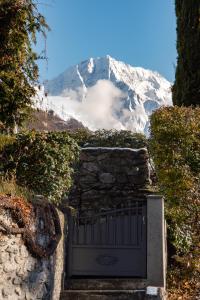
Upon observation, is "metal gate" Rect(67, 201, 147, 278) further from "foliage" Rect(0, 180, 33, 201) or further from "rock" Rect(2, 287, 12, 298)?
"rock" Rect(2, 287, 12, 298)

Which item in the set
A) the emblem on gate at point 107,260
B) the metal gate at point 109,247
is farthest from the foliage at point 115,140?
the emblem on gate at point 107,260

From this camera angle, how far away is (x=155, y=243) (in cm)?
777

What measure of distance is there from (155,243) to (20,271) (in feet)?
9.40

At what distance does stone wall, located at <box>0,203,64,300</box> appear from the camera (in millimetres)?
5270

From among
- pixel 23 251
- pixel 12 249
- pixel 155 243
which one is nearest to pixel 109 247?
pixel 155 243

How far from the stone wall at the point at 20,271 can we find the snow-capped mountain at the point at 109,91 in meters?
99.6

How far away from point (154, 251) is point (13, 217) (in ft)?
10.2

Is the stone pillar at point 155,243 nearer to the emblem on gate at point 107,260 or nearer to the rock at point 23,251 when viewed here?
the emblem on gate at point 107,260

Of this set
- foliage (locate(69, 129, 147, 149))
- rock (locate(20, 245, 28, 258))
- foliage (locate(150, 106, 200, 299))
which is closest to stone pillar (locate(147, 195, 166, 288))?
foliage (locate(150, 106, 200, 299))

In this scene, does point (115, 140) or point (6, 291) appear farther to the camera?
point (115, 140)

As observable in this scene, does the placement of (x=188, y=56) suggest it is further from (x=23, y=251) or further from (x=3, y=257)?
(x=3, y=257)

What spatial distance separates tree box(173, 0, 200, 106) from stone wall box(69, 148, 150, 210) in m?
2.90

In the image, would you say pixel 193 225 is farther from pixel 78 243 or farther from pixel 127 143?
pixel 127 143

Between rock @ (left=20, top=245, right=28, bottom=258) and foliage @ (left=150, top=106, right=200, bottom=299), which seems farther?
foliage @ (left=150, top=106, right=200, bottom=299)
